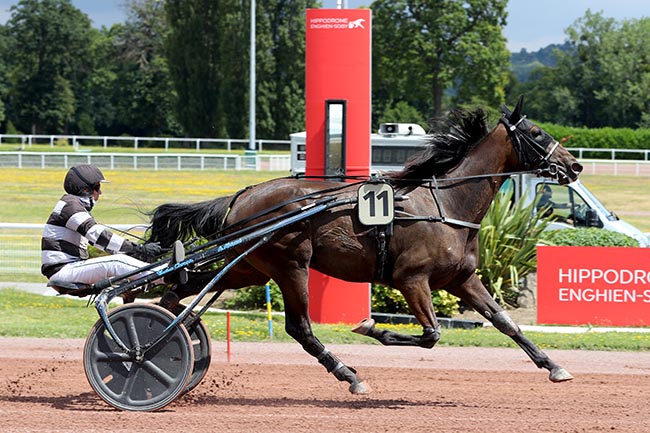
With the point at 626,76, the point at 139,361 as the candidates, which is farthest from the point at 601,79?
the point at 139,361

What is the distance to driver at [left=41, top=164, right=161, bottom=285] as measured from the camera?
6.49 metres

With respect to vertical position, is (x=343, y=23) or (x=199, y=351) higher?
(x=343, y=23)

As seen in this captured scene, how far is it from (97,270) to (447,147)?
99.3 inches

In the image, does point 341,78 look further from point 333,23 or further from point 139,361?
point 139,361

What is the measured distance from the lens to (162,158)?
3181cm

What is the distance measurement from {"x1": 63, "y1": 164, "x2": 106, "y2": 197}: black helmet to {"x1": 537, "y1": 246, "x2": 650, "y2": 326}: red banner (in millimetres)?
5676

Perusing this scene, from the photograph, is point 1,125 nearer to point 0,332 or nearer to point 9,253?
point 9,253

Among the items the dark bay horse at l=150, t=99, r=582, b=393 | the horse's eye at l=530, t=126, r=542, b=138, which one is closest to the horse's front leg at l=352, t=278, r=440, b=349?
the dark bay horse at l=150, t=99, r=582, b=393

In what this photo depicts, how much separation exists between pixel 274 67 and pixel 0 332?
41.8 m

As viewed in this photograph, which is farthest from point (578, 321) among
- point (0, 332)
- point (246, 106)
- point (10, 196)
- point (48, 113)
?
point (48, 113)

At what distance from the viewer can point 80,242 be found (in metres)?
6.67

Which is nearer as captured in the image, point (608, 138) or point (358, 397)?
point (358, 397)

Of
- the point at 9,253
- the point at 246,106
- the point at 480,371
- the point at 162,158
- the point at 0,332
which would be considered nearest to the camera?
the point at 480,371

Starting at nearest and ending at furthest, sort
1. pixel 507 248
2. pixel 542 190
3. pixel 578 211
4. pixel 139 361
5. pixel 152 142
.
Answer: pixel 139 361 < pixel 507 248 < pixel 542 190 < pixel 578 211 < pixel 152 142
